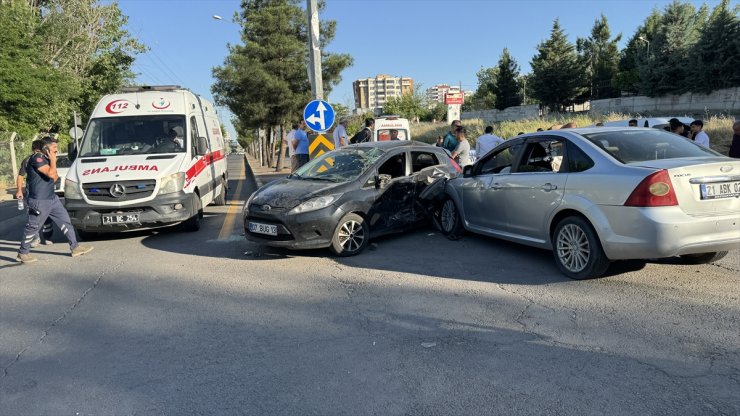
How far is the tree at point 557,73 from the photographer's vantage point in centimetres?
5100

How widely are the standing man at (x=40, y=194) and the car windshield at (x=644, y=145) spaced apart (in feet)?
22.9

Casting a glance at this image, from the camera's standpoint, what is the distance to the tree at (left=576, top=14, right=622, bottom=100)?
54062 millimetres

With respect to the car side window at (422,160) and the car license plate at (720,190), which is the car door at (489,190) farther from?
the car license plate at (720,190)

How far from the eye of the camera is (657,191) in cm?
459

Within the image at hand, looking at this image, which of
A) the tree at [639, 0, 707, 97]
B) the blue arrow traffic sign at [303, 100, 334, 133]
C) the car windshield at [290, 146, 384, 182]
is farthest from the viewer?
the tree at [639, 0, 707, 97]

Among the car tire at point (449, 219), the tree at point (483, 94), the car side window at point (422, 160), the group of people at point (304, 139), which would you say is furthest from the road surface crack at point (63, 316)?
the tree at point (483, 94)

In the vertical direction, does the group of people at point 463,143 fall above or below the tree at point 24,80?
below

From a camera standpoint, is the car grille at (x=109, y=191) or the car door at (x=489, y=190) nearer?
the car door at (x=489, y=190)

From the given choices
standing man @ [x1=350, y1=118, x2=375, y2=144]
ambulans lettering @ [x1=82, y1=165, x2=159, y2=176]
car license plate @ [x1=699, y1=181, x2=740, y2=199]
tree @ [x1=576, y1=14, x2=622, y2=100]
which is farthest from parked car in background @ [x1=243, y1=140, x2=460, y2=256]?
tree @ [x1=576, y1=14, x2=622, y2=100]

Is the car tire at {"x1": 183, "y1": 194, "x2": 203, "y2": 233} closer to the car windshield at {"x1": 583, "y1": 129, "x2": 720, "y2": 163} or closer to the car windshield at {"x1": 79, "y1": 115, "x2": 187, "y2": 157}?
the car windshield at {"x1": 79, "y1": 115, "x2": 187, "y2": 157}

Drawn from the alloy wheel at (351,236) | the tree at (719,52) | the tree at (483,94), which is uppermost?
the tree at (483,94)

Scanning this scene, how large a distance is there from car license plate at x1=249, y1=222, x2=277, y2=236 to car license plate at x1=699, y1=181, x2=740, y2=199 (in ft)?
15.4

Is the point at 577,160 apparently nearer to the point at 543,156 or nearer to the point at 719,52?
the point at 543,156

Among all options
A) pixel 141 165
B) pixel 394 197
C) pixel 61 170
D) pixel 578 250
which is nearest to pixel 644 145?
pixel 578 250
